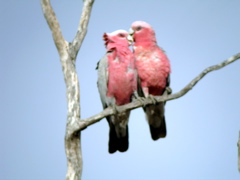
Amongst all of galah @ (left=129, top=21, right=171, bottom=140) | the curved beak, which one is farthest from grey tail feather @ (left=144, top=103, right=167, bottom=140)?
the curved beak

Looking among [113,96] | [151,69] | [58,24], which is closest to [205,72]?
[151,69]

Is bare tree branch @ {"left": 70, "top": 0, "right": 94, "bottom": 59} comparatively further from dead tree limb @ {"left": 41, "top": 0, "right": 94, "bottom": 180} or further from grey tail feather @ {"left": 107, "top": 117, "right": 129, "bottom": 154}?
grey tail feather @ {"left": 107, "top": 117, "right": 129, "bottom": 154}

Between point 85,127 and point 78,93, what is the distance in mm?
495

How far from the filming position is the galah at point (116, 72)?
646 centimetres

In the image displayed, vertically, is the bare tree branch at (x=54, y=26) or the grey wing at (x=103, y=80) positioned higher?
the bare tree branch at (x=54, y=26)

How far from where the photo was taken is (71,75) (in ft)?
21.5

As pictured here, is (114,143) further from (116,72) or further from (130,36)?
(130,36)

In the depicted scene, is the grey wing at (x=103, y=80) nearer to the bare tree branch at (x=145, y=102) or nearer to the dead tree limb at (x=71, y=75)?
the bare tree branch at (x=145, y=102)

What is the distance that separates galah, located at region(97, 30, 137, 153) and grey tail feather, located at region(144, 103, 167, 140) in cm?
46

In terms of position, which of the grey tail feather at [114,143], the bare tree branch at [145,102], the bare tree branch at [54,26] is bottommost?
the grey tail feather at [114,143]

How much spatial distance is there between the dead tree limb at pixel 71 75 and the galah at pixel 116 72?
14.4 inches

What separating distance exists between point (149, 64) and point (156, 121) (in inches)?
37.5

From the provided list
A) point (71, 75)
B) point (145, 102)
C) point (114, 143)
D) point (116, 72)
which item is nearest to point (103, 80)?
point (116, 72)

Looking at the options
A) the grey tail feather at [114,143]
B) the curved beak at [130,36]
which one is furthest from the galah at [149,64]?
the grey tail feather at [114,143]
